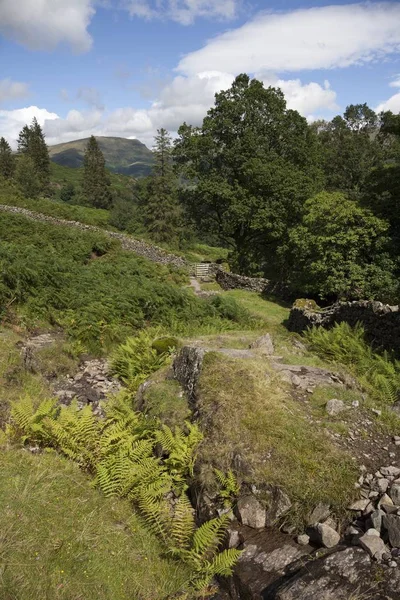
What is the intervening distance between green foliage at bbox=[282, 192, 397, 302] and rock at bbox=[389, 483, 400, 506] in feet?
49.2

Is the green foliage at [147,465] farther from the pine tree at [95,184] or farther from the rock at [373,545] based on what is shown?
the pine tree at [95,184]

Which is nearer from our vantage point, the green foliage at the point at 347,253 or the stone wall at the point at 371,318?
the stone wall at the point at 371,318

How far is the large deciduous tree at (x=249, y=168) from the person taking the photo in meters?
26.8

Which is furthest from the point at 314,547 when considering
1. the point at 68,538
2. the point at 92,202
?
the point at 92,202

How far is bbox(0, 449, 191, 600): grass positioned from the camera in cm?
425

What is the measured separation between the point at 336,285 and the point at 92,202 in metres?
68.4

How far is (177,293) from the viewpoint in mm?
15750

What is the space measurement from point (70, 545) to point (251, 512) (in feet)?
8.12

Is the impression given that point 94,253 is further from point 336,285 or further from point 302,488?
point 302,488

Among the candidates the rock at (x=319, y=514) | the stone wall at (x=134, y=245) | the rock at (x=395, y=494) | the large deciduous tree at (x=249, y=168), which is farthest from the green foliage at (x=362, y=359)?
the stone wall at (x=134, y=245)

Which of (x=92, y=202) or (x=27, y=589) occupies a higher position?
(x=92, y=202)

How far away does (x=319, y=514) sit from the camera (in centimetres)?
525

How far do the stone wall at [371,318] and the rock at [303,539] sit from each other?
729 centimetres

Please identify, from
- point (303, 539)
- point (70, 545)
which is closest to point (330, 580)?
point (303, 539)
